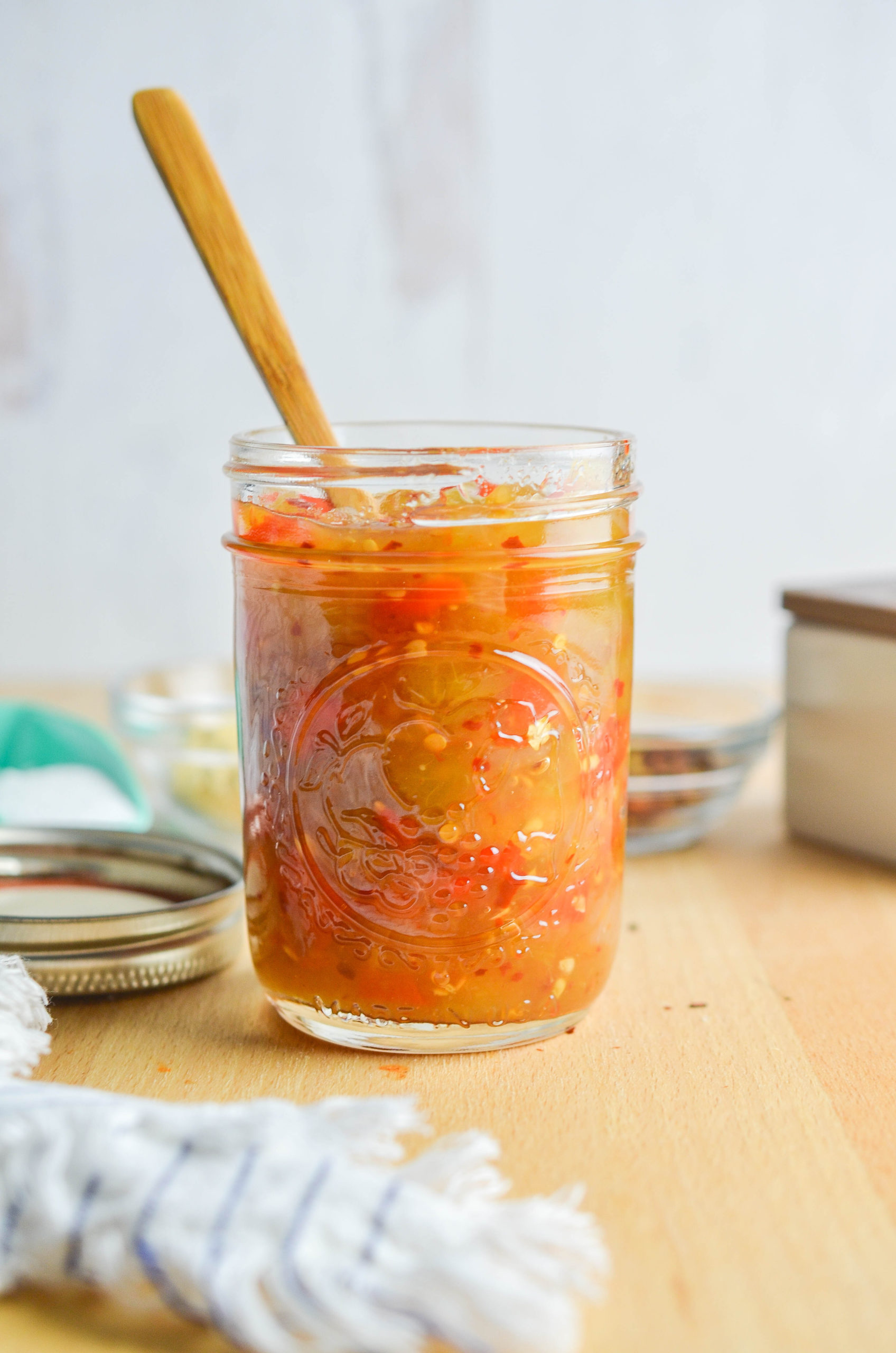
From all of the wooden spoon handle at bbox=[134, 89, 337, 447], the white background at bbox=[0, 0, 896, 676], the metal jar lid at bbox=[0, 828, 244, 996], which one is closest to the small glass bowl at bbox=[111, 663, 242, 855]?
the metal jar lid at bbox=[0, 828, 244, 996]

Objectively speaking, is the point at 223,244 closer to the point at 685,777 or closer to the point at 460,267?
the point at 685,777

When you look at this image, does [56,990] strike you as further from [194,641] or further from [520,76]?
[520,76]

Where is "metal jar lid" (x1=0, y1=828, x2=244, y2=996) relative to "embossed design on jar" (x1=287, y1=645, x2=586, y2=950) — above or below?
below

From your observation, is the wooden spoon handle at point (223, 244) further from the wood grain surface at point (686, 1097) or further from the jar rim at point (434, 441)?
the wood grain surface at point (686, 1097)

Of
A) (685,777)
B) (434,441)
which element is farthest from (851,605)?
(434,441)

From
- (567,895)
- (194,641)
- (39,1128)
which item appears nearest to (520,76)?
(194,641)

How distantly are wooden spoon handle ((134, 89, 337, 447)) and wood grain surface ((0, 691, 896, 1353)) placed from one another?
0.99 ft

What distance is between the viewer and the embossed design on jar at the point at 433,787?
0.56 meters

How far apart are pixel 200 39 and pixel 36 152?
0.25 m

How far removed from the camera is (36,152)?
1.60 m

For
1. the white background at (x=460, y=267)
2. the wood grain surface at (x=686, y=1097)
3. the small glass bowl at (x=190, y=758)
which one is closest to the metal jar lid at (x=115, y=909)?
the wood grain surface at (x=686, y=1097)

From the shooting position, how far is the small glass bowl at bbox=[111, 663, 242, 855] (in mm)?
970

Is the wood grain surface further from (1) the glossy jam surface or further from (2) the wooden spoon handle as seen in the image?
(2) the wooden spoon handle

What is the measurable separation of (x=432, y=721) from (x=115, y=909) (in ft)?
0.79
